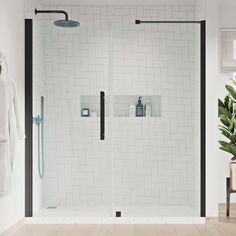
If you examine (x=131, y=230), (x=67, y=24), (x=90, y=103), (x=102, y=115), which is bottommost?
(x=131, y=230)

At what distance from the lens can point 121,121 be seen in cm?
546

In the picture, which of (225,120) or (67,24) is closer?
(67,24)

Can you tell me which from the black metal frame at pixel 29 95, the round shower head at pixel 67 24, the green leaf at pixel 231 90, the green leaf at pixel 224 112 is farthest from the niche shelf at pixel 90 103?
the green leaf at pixel 231 90

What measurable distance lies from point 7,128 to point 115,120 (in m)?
1.51

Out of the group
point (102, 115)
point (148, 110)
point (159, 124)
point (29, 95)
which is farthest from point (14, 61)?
point (159, 124)

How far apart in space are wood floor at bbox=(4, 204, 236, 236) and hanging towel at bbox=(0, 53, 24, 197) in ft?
2.64

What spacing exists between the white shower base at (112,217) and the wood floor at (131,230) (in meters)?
0.11

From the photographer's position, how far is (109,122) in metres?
5.44

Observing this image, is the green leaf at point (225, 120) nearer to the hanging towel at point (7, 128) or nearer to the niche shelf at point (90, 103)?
the niche shelf at point (90, 103)

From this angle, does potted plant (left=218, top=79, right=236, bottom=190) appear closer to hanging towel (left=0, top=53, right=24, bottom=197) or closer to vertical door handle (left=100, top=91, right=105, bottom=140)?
vertical door handle (left=100, top=91, right=105, bottom=140)

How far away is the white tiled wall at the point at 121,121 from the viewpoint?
17.7ft

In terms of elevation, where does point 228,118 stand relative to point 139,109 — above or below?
below

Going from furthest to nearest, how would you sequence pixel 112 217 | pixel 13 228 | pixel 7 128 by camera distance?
pixel 112 217, pixel 13 228, pixel 7 128

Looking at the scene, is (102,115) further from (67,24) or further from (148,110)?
(67,24)
